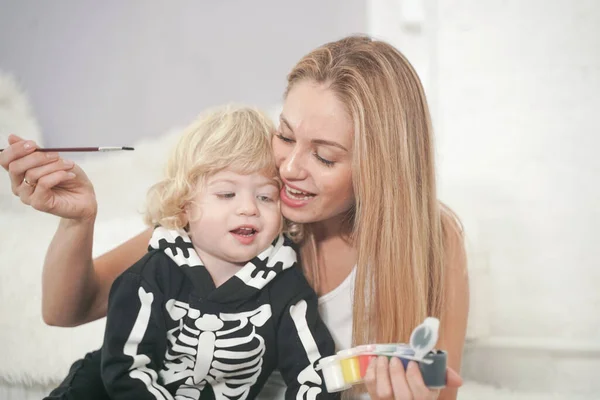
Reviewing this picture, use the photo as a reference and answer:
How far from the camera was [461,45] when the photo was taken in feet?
5.83

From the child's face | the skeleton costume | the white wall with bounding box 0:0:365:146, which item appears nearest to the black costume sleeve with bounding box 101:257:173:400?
the skeleton costume

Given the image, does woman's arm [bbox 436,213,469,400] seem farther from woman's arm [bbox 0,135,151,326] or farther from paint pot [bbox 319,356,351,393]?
woman's arm [bbox 0,135,151,326]

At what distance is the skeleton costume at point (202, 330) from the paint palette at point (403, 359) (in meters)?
0.12

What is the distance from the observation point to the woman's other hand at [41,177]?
3.56 feet

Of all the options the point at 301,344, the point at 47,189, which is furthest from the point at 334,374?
the point at 47,189

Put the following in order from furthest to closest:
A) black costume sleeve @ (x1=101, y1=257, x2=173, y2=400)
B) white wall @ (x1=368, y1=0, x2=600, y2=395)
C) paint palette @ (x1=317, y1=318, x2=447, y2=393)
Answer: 1. white wall @ (x1=368, y1=0, x2=600, y2=395)
2. black costume sleeve @ (x1=101, y1=257, x2=173, y2=400)
3. paint palette @ (x1=317, y1=318, x2=447, y2=393)

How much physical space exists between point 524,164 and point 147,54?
1.01m

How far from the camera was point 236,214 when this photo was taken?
1.11 m

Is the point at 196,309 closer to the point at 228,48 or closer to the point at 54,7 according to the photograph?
the point at 228,48

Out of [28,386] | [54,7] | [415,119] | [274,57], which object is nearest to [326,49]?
[415,119]

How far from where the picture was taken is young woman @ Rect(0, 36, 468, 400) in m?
1.13

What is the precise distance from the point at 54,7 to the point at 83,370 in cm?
99

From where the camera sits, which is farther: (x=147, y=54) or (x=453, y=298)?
(x=147, y=54)

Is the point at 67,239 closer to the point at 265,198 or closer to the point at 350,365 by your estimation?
the point at 265,198
